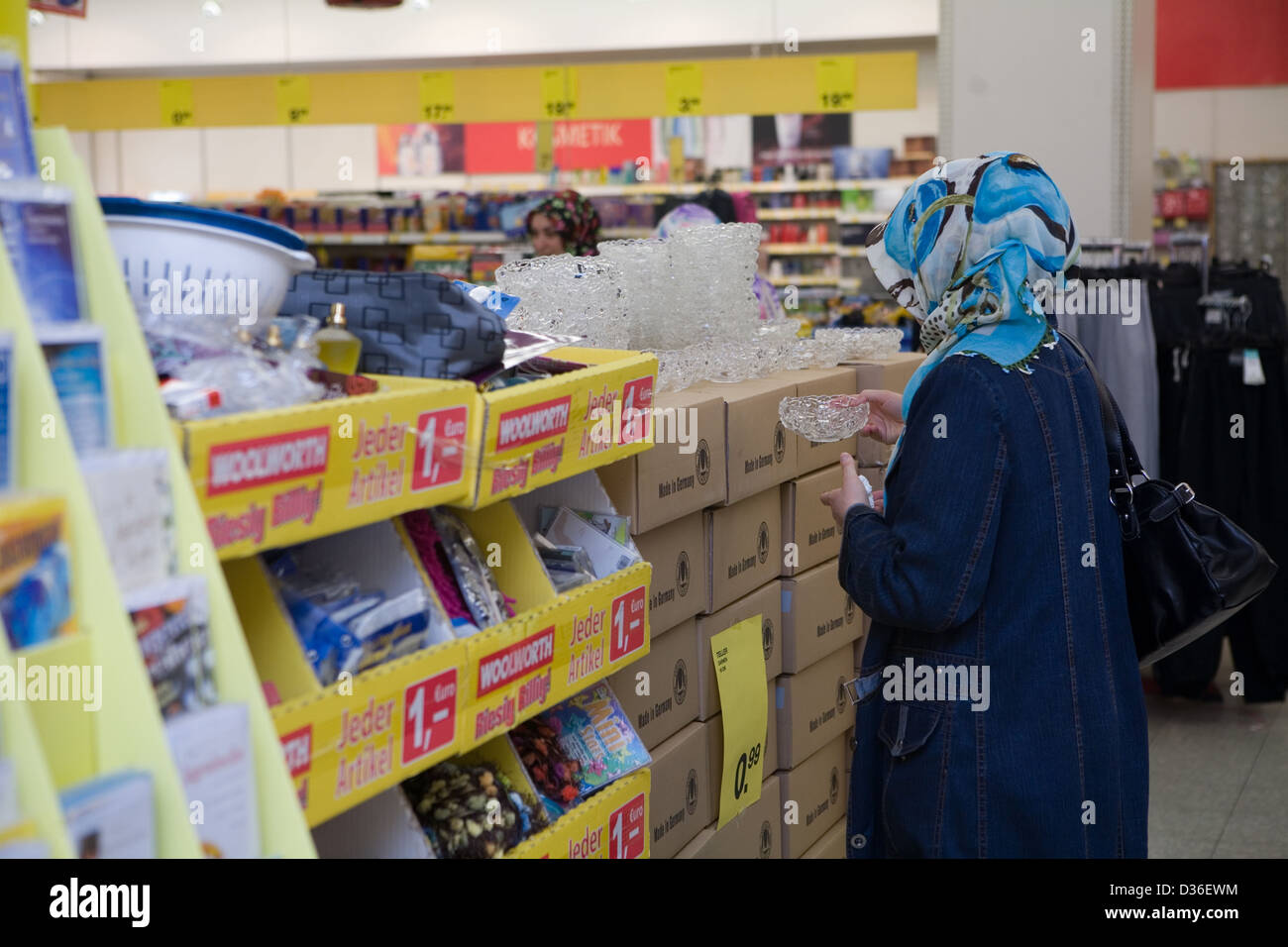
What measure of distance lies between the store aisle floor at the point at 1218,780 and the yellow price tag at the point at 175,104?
7.42 metres

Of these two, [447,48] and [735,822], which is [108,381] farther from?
[447,48]

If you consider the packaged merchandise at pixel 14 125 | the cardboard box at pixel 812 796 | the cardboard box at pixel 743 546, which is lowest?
the cardboard box at pixel 812 796

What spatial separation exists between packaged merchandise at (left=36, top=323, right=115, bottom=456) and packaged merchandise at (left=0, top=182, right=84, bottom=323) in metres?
0.03

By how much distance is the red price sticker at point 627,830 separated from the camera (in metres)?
1.77

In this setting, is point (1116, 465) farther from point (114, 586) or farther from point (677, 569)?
point (114, 586)

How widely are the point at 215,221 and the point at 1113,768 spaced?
4.31 ft

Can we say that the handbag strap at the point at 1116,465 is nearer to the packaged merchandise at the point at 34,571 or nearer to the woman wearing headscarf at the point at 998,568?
the woman wearing headscarf at the point at 998,568

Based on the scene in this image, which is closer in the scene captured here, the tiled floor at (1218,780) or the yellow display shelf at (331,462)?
the yellow display shelf at (331,462)

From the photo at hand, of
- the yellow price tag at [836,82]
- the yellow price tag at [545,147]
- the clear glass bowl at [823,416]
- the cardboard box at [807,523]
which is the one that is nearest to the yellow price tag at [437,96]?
the yellow price tag at [545,147]

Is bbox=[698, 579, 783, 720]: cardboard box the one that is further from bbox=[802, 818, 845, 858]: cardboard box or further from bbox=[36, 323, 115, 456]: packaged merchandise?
bbox=[36, 323, 115, 456]: packaged merchandise

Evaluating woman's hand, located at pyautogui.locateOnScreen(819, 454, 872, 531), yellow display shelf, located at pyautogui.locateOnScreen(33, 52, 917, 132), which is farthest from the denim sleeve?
yellow display shelf, located at pyautogui.locateOnScreen(33, 52, 917, 132)

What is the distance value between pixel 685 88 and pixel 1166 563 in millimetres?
6948

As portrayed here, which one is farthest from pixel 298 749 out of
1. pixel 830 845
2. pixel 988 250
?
pixel 830 845

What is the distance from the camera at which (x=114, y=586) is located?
1013mm
